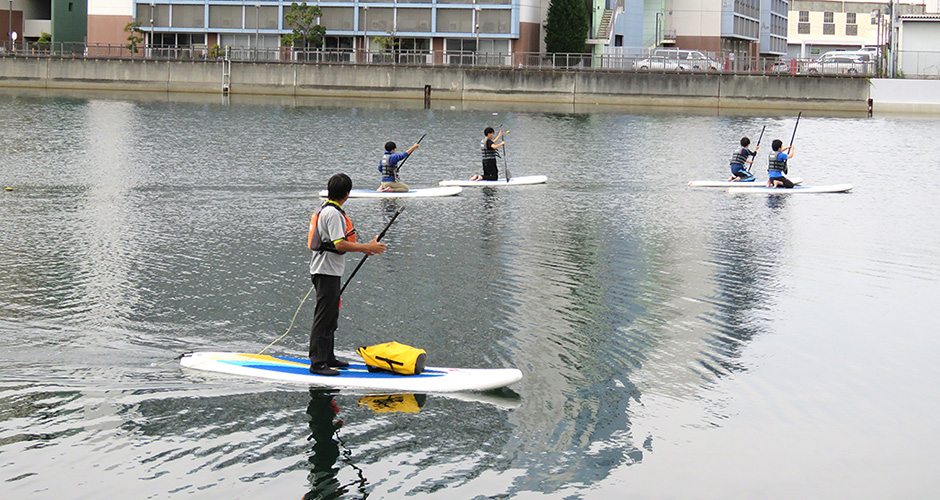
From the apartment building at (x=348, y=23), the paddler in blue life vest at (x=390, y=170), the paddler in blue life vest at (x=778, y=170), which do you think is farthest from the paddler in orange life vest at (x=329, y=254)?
the apartment building at (x=348, y=23)

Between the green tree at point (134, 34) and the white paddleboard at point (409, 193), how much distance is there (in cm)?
6126

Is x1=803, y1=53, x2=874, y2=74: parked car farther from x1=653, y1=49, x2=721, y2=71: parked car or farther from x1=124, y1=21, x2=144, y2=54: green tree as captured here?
x1=124, y1=21, x2=144, y2=54: green tree

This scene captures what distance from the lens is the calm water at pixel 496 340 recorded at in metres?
9.83

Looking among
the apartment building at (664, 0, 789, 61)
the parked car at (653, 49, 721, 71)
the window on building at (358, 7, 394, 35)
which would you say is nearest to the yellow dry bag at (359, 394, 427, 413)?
the parked car at (653, 49, 721, 71)

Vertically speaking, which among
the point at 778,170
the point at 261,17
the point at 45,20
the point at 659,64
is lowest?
the point at 778,170

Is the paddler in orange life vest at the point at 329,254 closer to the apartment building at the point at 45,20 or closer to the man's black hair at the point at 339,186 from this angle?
the man's black hair at the point at 339,186

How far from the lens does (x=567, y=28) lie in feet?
283

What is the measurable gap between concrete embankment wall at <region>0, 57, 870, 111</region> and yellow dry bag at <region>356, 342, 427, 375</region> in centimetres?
6674

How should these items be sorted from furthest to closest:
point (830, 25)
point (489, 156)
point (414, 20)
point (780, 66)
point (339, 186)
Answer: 1. point (830, 25)
2. point (414, 20)
3. point (780, 66)
4. point (489, 156)
5. point (339, 186)

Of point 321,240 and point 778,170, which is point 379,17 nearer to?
point 778,170

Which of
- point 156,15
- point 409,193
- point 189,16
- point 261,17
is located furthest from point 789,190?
point 156,15

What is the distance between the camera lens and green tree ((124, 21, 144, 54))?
85.3 metres

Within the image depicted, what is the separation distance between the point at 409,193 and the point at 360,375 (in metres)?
17.3

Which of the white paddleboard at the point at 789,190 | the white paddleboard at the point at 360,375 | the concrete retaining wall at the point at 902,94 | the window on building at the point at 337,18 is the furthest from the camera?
the window on building at the point at 337,18
